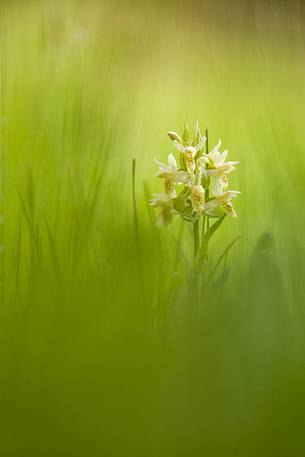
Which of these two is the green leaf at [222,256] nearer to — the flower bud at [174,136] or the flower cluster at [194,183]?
the flower cluster at [194,183]

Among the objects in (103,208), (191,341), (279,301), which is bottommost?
(191,341)

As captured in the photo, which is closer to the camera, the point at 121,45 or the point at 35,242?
the point at 35,242

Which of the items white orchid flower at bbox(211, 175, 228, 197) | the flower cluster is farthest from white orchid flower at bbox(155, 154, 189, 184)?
white orchid flower at bbox(211, 175, 228, 197)

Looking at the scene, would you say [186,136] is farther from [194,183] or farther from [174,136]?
[194,183]

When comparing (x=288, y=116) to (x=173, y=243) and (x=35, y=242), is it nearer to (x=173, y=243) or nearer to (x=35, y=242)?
(x=173, y=243)

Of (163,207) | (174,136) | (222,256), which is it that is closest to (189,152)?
(174,136)

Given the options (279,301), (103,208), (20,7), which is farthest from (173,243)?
(20,7)

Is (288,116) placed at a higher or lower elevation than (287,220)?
higher
